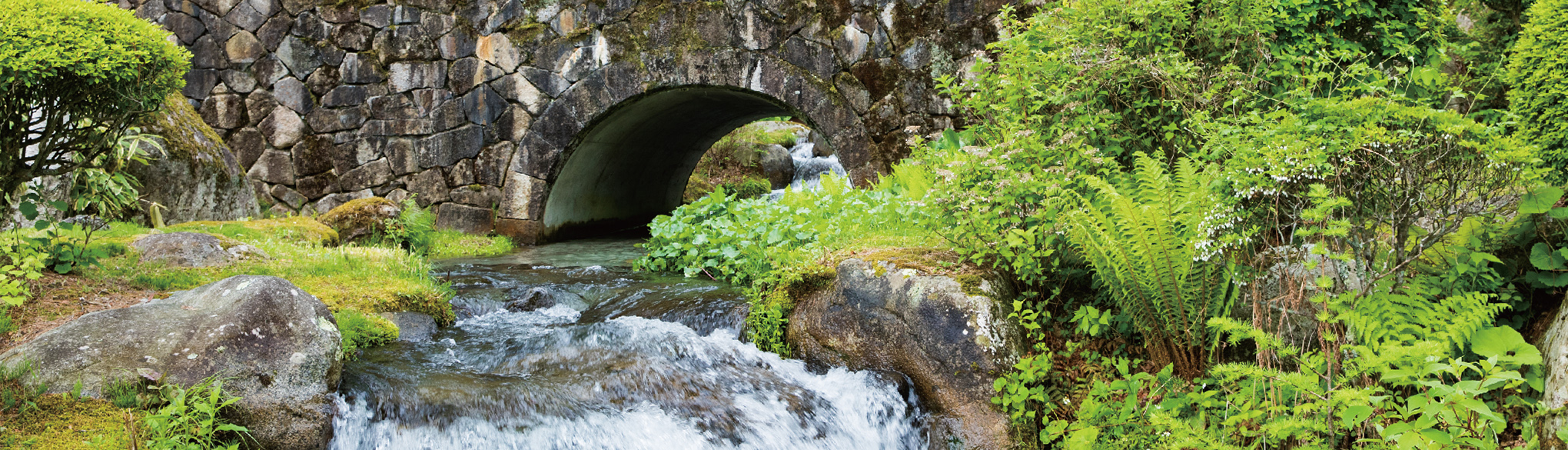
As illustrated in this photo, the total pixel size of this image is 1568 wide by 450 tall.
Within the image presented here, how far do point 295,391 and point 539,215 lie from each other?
20.8 ft

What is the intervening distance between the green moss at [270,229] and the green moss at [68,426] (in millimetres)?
3411

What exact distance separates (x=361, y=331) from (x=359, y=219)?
15.3 ft

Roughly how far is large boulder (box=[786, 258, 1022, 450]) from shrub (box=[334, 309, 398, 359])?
6.98 ft

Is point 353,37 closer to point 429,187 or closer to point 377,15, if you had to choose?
point 377,15

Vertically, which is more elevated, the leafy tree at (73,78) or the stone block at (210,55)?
the stone block at (210,55)

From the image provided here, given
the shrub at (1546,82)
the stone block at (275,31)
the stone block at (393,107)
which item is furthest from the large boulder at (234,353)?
the stone block at (275,31)

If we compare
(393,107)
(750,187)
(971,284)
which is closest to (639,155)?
(393,107)

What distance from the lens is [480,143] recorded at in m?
9.29

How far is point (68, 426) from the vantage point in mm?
2680

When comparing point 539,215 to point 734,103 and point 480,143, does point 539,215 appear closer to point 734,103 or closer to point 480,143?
point 480,143

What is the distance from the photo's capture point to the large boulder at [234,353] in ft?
9.55

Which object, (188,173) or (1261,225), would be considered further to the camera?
(188,173)

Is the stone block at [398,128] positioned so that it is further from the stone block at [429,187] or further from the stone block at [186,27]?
the stone block at [186,27]

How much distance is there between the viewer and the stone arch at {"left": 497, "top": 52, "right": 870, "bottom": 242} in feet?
26.7
